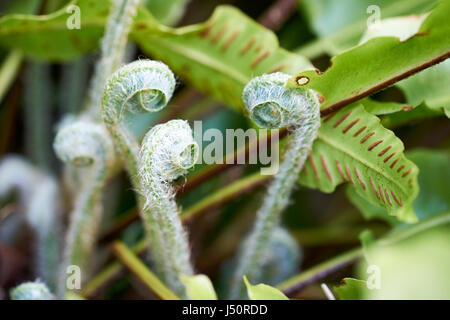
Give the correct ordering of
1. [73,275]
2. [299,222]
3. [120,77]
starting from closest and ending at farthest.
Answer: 1. [120,77]
2. [73,275]
3. [299,222]

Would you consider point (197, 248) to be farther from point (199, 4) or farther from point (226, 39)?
point (199, 4)

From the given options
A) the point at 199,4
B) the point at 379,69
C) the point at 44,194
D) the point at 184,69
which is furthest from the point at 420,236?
the point at 199,4

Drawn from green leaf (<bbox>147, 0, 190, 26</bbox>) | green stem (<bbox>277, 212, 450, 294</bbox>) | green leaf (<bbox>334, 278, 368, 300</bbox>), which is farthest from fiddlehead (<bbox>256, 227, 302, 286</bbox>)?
green leaf (<bbox>147, 0, 190, 26</bbox>)

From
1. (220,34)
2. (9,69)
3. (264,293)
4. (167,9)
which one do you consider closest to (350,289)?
(264,293)

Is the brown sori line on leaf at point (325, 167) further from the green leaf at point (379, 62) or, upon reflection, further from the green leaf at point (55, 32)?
the green leaf at point (55, 32)

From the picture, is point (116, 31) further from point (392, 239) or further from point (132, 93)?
point (392, 239)

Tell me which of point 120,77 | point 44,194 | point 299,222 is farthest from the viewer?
point 299,222

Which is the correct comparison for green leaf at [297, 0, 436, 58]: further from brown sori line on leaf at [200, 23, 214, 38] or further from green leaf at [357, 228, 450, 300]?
green leaf at [357, 228, 450, 300]
